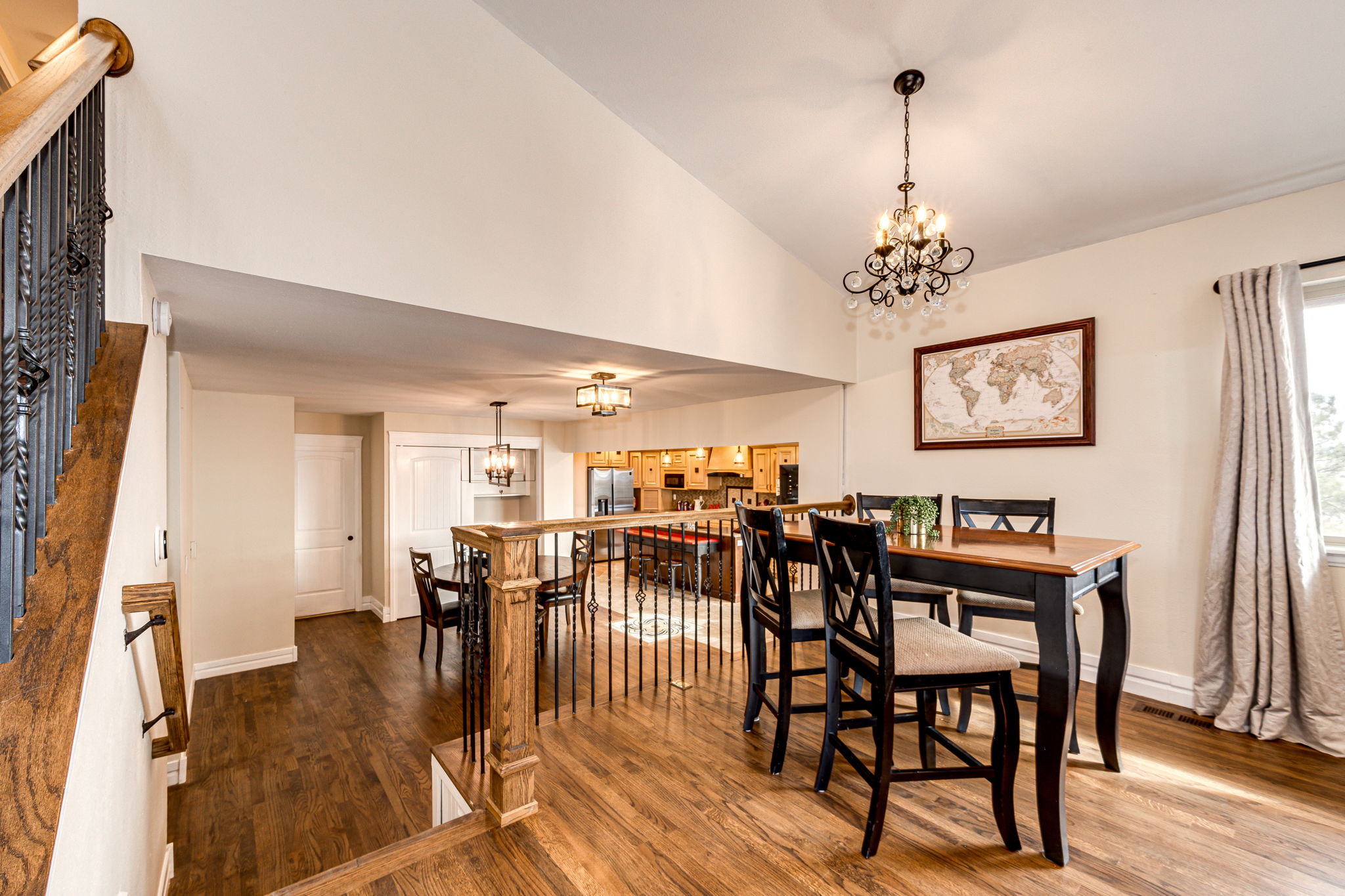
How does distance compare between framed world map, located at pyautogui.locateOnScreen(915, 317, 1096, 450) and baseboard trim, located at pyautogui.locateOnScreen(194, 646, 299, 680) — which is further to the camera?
baseboard trim, located at pyautogui.locateOnScreen(194, 646, 299, 680)

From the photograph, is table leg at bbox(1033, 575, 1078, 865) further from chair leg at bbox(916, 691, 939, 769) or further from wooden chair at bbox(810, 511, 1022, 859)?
chair leg at bbox(916, 691, 939, 769)

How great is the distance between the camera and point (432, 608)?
4844 mm

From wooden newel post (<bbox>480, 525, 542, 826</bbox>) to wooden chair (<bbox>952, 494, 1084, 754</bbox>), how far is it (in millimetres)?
1663

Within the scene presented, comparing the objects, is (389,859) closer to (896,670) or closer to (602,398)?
(896,670)

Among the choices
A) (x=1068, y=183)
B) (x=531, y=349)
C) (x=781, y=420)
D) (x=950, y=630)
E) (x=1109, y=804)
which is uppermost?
(x=1068, y=183)

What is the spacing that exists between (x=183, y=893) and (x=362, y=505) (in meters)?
4.97

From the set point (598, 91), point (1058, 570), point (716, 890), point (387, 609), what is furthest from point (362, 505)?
point (1058, 570)

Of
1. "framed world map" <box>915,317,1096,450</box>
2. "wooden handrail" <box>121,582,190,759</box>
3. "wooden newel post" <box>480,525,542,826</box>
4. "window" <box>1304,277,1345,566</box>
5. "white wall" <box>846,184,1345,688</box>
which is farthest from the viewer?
"framed world map" <box>915,317,1096,450</box>

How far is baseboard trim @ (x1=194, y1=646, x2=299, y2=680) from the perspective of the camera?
4605 millimetres

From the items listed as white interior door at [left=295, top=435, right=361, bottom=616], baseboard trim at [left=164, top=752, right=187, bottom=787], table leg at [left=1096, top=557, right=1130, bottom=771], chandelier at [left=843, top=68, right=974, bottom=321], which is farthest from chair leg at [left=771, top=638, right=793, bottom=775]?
white interior door at [left=295, top=435, right=361, bottom=616]

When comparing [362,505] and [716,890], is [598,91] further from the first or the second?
[362,505]

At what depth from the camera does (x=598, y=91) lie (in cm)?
287

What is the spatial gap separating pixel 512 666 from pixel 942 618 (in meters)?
2.27

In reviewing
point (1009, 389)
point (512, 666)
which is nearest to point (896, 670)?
point (512, 666)
